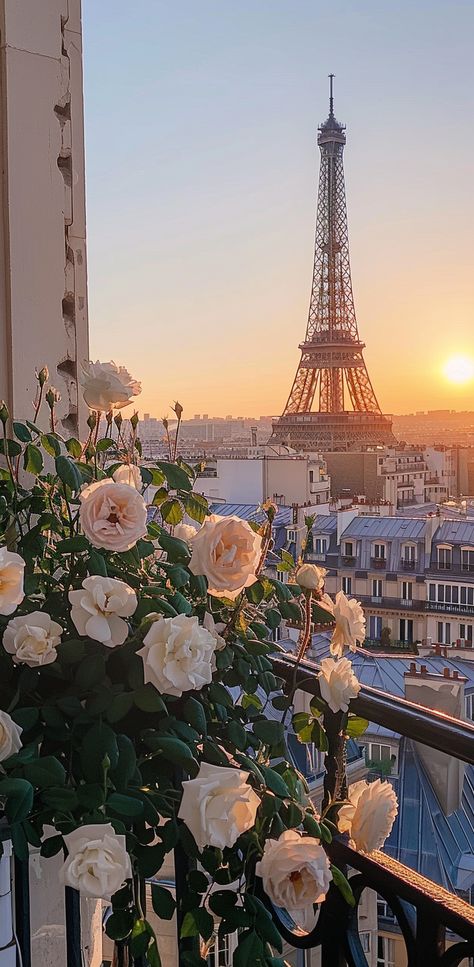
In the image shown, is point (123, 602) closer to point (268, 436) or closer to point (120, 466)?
point (120, 466)

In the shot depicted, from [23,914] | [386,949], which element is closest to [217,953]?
[23,914]

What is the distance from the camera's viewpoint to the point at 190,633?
56 cm

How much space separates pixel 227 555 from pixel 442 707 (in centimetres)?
386

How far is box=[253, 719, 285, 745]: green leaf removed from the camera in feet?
2.06

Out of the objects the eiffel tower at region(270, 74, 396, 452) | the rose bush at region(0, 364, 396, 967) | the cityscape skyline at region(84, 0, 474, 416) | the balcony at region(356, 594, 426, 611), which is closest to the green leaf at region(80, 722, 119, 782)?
the rose bush at region(0, 364, 396, 967)

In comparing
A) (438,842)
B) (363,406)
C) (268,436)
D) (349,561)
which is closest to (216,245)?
(268,436)

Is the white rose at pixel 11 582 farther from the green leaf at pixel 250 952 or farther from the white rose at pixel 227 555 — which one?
the green leaf at pixel 250 952

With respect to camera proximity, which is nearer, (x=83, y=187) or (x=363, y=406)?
(x=83, y=187)

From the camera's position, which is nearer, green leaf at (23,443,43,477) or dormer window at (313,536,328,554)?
green leaf at (23,443,43,477)

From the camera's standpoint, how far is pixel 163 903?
23.2 inches

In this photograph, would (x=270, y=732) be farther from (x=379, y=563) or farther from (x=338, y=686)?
(x=379, y=563)

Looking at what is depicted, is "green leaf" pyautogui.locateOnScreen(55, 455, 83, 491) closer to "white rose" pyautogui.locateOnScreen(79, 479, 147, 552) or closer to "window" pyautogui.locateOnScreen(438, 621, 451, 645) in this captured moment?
"white rose" pyautogui.locateOnScreen(79, 479, 147, 552)

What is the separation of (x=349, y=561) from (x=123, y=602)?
784 centimetres

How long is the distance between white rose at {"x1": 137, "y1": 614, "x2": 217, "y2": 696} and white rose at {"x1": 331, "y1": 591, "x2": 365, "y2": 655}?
Result: 0.16 metres
